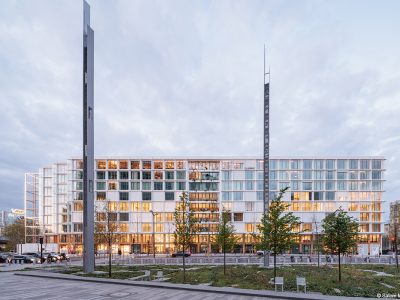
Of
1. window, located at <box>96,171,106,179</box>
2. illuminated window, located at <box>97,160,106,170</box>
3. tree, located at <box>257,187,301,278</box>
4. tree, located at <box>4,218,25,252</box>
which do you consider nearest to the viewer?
tree, located at <box>257,187,301,278</box>

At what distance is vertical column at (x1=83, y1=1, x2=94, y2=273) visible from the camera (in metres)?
35.6

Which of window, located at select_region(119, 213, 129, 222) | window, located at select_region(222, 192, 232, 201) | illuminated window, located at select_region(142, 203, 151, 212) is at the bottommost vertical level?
window, located at select_region(119, 213, 129, 222)

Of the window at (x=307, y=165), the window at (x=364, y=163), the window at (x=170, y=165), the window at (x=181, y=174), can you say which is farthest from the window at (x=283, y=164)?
the window at (x=170, y=165)

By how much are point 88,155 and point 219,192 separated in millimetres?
69425

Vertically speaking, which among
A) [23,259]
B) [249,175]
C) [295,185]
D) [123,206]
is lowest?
[23,259]

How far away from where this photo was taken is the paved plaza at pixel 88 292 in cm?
2153

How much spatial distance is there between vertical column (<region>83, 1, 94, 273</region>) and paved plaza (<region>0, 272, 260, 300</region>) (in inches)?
293

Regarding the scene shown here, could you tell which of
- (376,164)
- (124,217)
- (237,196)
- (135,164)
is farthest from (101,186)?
(376,164)

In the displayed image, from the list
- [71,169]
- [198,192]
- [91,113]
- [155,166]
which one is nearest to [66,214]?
[71,169]

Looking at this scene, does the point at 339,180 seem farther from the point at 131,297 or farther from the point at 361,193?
the point at 131,297

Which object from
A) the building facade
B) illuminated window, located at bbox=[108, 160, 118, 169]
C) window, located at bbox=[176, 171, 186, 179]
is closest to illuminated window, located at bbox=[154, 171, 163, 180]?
the building facade

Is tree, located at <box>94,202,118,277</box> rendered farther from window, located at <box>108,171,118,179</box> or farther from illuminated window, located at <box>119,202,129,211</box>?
window, located at <box>108,171,118,179</box>

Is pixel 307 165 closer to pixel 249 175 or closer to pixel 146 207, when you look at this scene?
pixel 249 175

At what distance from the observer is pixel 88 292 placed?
23375mm
